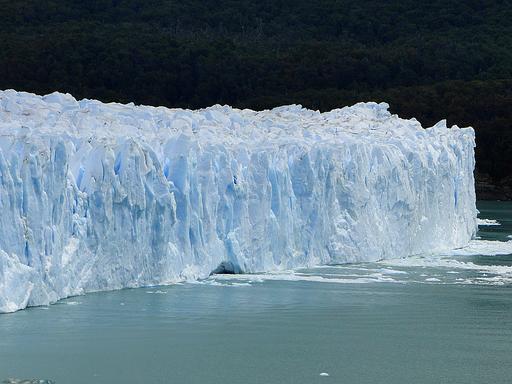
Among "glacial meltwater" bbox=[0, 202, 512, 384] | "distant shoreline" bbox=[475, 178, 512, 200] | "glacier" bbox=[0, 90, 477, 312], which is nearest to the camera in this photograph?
"glacial meltwater" bbox=[0, 202, 512, 384]

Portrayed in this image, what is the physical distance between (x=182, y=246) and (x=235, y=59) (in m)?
36.5

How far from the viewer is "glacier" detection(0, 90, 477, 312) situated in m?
13.8

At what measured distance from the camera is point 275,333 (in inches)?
524

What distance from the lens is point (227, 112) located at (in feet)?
67.4

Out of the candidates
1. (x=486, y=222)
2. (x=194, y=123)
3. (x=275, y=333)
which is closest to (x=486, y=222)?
(x=486, y=222)

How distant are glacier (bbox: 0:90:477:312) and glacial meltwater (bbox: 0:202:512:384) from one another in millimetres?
434

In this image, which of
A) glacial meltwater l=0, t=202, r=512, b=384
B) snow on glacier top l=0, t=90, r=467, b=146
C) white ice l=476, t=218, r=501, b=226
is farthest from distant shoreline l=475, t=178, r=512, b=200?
glacial meltwater l=0, t=202, r=512, b=384

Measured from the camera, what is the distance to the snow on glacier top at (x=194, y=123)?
15742 mm

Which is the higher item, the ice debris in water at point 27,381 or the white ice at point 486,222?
the white ice at point 486,222

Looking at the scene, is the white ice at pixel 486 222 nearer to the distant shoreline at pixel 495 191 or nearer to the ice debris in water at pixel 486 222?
the ice debris in water at pixel 486 222

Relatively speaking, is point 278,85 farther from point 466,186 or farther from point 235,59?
point 466,186

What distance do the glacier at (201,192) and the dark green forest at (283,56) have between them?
888 inches

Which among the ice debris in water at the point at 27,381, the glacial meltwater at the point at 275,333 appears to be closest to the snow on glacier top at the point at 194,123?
the glacial meltwater at the point at 275,333

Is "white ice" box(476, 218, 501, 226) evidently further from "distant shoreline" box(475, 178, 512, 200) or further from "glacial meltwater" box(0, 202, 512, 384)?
A: "distant shoreline" box(475, 178, 512, 200)
